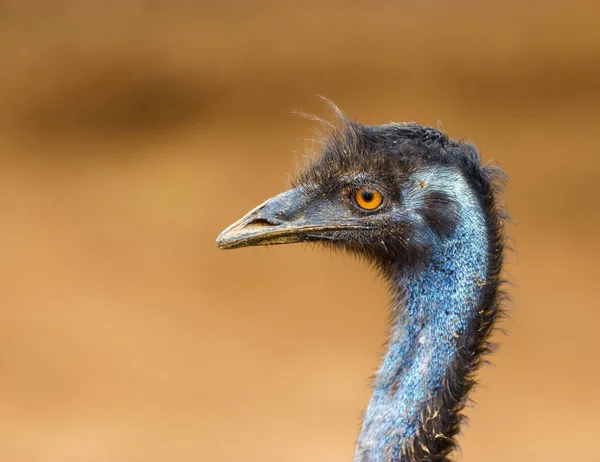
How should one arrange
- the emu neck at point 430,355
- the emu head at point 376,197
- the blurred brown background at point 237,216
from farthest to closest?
1. the blurred brown background at point 237,216
2. the emu head at point 376,197
3. the emu neck at point 430,355

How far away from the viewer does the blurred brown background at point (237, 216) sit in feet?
18.7

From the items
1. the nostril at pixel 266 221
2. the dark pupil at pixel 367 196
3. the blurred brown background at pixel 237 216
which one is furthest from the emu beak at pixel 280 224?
the blurred brown background at pixel 237 216

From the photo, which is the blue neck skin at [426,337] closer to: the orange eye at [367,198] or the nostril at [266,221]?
the orange eye at [367,198]

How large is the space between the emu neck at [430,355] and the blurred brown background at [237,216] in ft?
9.76

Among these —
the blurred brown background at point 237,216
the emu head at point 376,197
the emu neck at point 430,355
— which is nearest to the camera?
the emu neck at point 430,355

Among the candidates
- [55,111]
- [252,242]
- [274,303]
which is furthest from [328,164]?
[55,111]

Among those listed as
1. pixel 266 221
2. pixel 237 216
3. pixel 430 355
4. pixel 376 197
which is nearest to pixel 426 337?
pixel 430 355

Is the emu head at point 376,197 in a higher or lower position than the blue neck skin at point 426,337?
higher

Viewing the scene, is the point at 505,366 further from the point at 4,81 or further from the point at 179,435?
the point at 4,81

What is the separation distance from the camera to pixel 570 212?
586 cm

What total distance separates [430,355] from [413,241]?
327 millimetres

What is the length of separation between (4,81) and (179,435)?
2.52 meters

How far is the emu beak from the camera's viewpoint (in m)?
2.72

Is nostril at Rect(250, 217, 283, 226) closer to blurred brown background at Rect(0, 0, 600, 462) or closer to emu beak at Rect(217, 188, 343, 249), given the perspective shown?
emu beak at Rect(217, 188, 343, 249)
